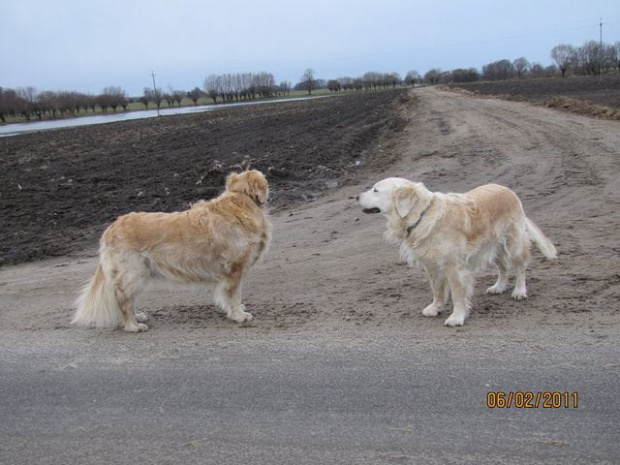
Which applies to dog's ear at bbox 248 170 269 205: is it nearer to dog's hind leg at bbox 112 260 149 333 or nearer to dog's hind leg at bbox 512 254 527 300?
dog's hind leg at bbox 112 260 149 333

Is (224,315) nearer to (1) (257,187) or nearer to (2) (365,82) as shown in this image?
(1) (257,187)

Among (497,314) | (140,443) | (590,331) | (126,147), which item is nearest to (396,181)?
(497,314)

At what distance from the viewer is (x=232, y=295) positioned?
20.0 ft

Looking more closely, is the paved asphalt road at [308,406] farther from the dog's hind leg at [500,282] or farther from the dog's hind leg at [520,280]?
the dog's hind leg at [500,282]

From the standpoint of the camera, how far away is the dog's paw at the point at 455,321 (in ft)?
17.9

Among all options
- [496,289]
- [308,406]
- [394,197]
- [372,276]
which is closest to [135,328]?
[308,406]

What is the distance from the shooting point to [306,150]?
21359 mm

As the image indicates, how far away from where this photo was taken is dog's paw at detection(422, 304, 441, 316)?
5.75m

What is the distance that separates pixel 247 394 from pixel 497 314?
9.44 ft

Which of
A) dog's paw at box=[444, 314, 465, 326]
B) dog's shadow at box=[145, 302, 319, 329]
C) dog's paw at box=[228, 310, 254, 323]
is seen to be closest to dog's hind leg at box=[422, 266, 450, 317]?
dog's paw at box=[444, 314, 465, 326]

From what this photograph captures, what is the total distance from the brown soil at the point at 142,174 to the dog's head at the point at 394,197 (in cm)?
689

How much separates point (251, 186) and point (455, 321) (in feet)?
9.23

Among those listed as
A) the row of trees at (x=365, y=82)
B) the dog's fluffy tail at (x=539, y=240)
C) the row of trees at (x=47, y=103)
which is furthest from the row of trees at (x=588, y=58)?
the dog's fluffy tail at (x=539, y=240)

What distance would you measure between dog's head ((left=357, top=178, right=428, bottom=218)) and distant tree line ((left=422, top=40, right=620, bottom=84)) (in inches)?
4970
